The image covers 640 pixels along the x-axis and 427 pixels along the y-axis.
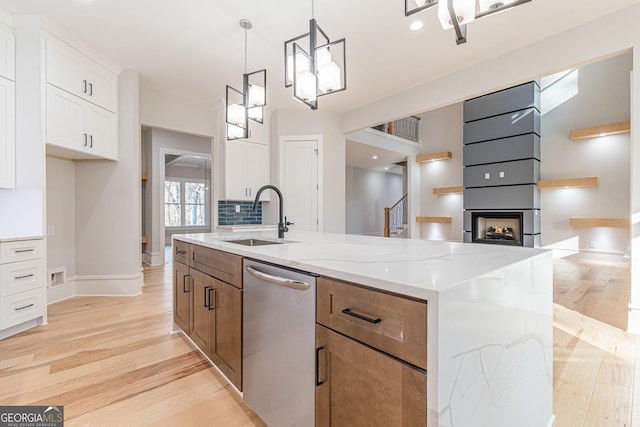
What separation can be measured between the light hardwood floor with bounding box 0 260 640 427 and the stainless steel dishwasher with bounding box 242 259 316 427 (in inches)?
10.9

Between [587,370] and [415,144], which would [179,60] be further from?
[415,144]

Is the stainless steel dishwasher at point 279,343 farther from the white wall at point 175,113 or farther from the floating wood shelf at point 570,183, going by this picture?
the floating wood shelf at point 570,183

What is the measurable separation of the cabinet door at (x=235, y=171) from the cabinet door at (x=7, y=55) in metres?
2.49

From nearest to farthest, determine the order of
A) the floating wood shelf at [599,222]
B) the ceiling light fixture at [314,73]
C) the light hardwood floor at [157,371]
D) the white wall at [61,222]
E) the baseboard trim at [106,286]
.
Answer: the light hardwood floor at [157,371], the ceiling light fixture at [314,73], the white wall at [61,222], the baseboard trim at [106,286], the floating wood shelf at [599,222]

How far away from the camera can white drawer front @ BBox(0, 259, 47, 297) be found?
247 cm

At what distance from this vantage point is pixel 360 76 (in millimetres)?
4062

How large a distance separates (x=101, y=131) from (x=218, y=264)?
2910mm

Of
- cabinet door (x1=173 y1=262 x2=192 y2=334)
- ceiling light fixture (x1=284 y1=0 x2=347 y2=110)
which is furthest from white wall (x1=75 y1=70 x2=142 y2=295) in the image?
ceiling light fixture (x1=284 y1=0 x2=347 y2=110)

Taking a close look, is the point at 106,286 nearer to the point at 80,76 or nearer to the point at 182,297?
the point at 182,297

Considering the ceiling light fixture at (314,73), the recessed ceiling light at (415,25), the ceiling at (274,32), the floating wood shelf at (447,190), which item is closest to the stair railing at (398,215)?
the floating wood shelf at (447,190)

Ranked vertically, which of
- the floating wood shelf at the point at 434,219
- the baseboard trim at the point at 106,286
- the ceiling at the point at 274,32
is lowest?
the baseboard trim at the point at 106,286

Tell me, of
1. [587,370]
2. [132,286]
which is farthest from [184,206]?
[587,370]

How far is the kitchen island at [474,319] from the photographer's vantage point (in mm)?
720

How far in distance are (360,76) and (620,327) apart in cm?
383
